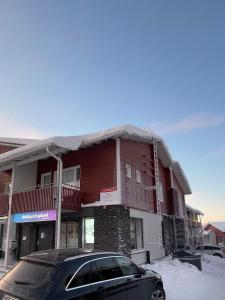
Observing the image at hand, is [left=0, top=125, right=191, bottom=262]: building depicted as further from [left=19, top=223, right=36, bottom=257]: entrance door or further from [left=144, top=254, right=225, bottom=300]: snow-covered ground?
[left=144, top=254, right=225, bottom=300]: snow-covered ground

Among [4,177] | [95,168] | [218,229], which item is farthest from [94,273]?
[218,229]

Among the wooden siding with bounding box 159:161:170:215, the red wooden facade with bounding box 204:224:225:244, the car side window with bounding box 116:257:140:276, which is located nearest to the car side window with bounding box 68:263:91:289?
the car side window with bounding box 116:257:140:276

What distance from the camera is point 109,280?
5723 millimetres

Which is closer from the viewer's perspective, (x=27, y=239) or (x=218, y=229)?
(x=27, y=239)

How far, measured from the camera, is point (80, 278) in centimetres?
511

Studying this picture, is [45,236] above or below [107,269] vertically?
above

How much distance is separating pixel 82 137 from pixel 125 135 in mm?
2293

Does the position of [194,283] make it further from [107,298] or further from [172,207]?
[172,207]

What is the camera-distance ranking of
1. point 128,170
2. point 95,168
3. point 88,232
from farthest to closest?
point 128,170
point 95,168
point 88,232

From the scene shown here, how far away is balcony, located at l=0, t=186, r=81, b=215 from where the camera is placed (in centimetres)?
1377

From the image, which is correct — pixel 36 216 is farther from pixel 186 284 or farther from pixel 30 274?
pixel 30 274

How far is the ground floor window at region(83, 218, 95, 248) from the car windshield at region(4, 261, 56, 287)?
934 centimetres

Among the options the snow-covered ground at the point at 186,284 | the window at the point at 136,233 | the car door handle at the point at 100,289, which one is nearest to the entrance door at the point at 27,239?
the snow-covered ground at the point at 186,284

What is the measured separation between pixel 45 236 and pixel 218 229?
56.1 m
